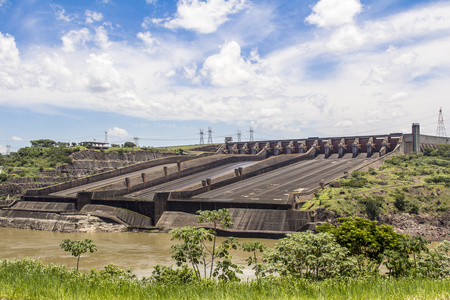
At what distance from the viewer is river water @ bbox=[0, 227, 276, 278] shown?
23500 millimetres

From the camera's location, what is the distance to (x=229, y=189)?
4322 centimetres

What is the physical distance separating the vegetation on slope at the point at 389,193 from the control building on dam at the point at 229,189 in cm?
257

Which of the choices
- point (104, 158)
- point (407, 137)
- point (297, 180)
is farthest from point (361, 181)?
point (104, 158)

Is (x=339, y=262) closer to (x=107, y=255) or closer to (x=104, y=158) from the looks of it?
(x=107, y=255)

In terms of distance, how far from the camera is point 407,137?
189 ft

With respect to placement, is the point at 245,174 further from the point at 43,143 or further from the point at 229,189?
the point at 43,143

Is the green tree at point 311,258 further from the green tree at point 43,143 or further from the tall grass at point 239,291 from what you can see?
the green tree at point 43,143

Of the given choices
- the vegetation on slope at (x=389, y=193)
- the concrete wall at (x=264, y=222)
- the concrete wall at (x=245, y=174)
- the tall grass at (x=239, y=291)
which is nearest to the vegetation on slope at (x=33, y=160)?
the concrete wall at (x=245, y=174)

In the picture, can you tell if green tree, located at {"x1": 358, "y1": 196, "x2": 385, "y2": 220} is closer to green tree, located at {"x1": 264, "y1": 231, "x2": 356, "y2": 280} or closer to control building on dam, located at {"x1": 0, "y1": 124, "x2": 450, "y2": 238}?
control building on dam, located at {"x1": 0, "y1": 124, "x2": 450, "y2": 238}

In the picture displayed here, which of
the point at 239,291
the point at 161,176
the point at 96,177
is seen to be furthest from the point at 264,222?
the point at 96,177

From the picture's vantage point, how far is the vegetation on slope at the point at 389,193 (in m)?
31.7

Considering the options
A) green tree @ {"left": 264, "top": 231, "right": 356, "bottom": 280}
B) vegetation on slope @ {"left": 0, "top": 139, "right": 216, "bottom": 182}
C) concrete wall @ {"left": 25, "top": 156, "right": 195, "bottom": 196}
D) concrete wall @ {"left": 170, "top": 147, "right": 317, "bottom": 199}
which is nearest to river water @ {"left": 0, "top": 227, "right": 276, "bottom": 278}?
green tree @ {"left": 264, "top": 231, "right": 356, "bottom": 280}

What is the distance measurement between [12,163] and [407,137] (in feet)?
212

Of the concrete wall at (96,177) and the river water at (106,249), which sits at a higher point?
the concrete wall at (96,177)
